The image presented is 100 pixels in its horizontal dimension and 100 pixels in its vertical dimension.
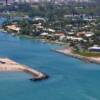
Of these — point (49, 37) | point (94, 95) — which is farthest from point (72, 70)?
point (49, 37)

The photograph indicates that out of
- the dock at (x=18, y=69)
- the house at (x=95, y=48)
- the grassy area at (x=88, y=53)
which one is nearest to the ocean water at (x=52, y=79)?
the dock at (x=18, y=69)

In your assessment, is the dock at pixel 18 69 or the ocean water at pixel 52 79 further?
the dock at pixel 18 69

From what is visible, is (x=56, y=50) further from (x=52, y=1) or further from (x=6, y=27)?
(x=52, y=1)

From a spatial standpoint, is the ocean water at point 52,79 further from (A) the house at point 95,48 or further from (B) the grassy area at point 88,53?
(A) the house at point 95,48

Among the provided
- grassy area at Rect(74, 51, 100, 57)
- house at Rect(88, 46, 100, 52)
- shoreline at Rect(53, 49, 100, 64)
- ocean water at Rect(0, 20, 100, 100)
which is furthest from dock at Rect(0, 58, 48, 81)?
house at Rect(88, 46, 100, 52)

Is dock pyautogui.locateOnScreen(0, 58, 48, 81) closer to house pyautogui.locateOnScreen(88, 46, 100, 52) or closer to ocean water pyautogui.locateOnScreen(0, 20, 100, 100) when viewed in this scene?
ocean water pyautogui.locateOnScreen(0, 20, 100, 100)

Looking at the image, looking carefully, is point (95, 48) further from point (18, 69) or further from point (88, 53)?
point (18, 69)
